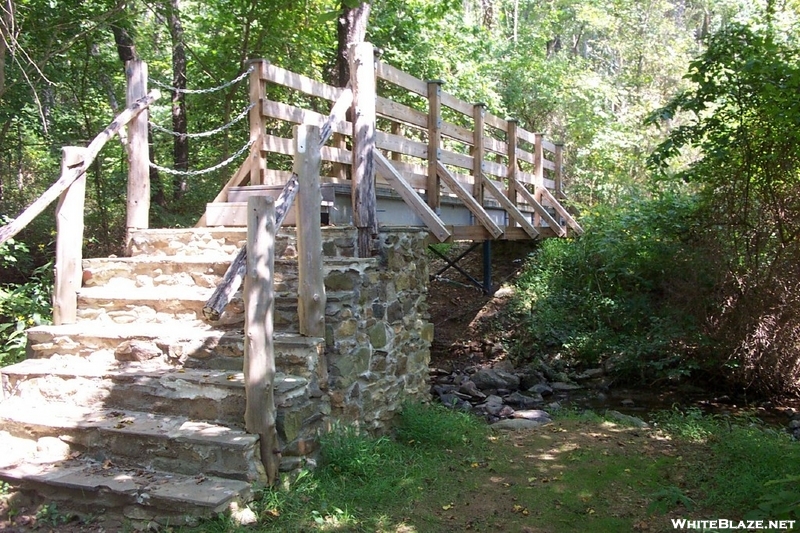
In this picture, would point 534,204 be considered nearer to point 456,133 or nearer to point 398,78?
point 456,133

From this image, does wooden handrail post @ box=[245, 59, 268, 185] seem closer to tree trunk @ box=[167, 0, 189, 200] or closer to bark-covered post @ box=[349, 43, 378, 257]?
bark-covered post @ box=[349, 43, 378, 257]

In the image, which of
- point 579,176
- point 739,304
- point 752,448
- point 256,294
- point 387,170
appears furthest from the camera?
point 579,176

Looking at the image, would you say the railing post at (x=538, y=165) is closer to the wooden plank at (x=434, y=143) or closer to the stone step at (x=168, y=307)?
the wooden plank at (x=434, y=143)

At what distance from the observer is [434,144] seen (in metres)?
7.55

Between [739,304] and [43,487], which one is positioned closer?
[43,487]

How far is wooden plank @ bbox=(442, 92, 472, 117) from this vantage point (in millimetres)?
7836

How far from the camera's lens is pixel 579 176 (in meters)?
18.1

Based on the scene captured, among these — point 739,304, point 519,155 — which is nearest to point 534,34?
point 519,155

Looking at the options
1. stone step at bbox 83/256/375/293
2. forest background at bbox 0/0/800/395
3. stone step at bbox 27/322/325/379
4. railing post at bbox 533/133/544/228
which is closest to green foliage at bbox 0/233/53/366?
forest background at bbox 0/0/800/395

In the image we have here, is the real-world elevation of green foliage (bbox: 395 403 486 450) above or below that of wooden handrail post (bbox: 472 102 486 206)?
below

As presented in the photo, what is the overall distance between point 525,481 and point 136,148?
4.46 meters

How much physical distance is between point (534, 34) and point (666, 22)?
671 centimetres

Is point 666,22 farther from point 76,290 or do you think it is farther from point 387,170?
point 76,290

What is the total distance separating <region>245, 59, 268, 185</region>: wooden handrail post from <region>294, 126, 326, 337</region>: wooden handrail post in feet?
6.56
